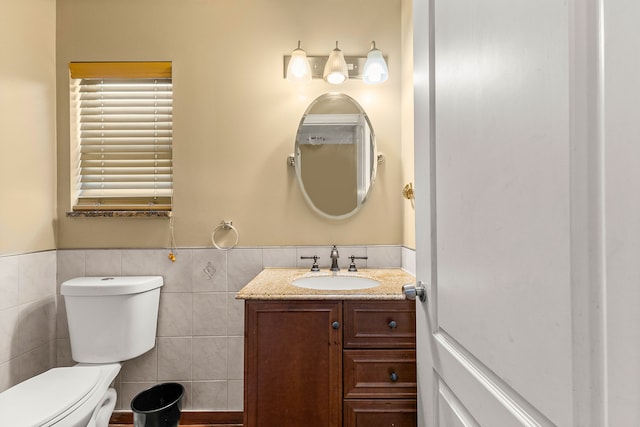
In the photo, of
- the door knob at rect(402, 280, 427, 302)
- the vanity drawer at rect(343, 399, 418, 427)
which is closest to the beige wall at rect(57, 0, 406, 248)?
the vanity drawer at rect(343, 399, 418, 427)

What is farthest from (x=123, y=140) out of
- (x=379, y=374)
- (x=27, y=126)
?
(x=379, y=374)

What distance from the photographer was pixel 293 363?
1.32 m

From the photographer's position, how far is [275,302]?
134 cm

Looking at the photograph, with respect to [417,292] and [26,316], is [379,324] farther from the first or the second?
[26,316]

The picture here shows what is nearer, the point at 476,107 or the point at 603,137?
the point at 603,137

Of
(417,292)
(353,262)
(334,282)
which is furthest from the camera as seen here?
(353,262)

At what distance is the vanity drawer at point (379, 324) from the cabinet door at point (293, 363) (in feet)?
0.16

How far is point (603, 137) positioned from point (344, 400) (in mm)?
1265

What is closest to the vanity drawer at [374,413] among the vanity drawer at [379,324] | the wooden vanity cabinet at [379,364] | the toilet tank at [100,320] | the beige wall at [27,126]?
the wooden vanity cabinet at [379,364]

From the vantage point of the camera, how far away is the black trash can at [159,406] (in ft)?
5.34

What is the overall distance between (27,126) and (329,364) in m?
1.85

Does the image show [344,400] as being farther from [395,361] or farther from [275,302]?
[275,302]

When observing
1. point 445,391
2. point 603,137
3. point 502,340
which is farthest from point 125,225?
point 603,137

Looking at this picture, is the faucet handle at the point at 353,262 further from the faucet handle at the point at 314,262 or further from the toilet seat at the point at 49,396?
the toilet seat at the point at 49,396
